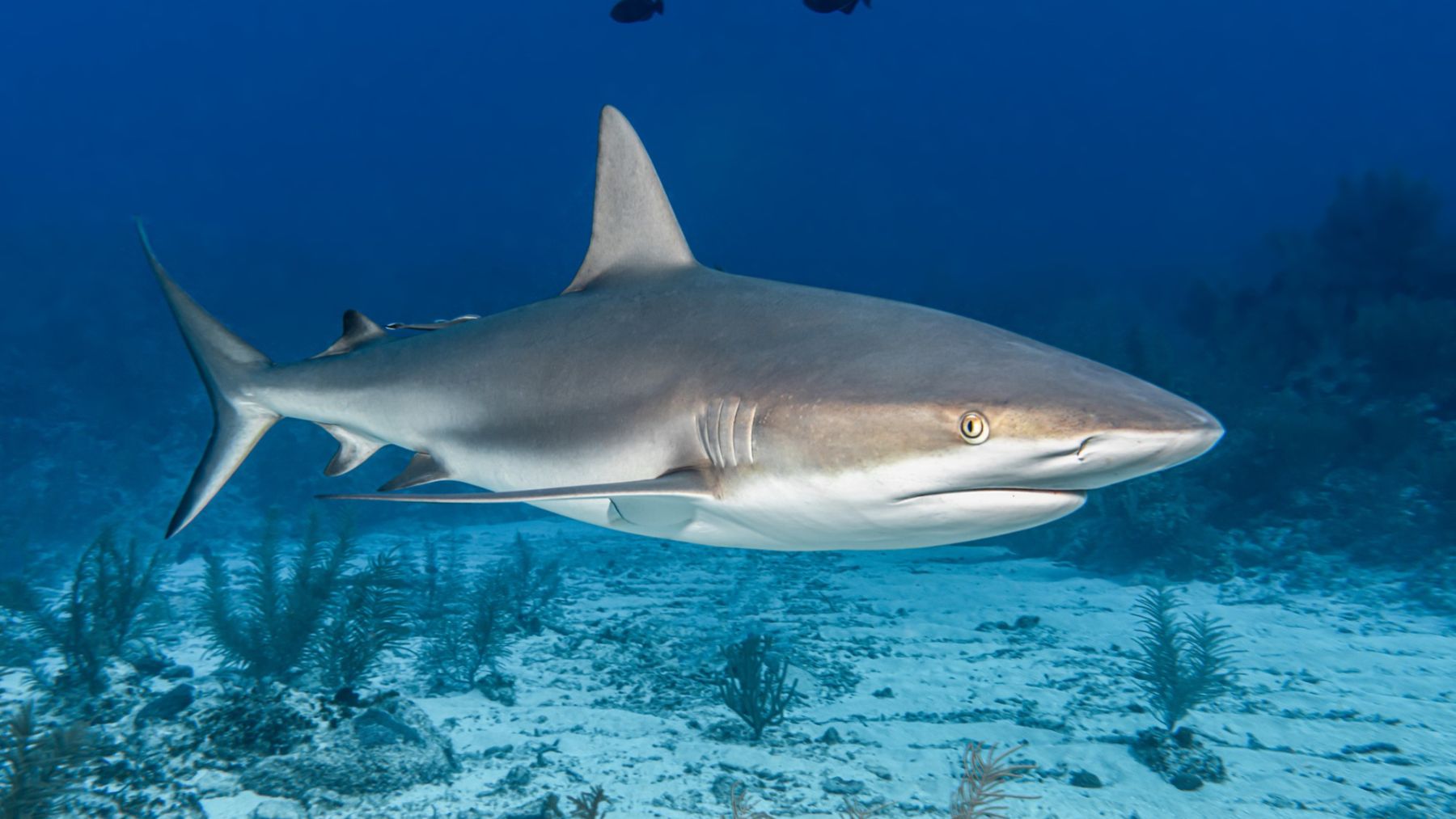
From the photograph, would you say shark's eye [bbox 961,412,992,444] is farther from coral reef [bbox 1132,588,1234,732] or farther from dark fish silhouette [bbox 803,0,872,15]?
dark fish silhouette [bbox 803,0,872,15]

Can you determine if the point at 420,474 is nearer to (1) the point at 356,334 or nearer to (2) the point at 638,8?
(1) the point at 356,334

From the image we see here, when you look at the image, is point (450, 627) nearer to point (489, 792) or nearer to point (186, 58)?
point (489, 792)

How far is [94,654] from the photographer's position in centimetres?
657

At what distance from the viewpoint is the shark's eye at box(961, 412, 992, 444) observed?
1.72 meters

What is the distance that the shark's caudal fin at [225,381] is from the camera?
392 cm

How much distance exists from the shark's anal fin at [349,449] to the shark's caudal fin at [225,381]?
38cm

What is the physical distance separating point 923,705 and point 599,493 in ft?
17.7

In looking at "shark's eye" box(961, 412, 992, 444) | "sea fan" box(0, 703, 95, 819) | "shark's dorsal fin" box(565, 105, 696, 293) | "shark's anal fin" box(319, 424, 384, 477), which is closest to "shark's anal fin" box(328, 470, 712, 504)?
"shark's eye" box(961, 412, 992, 444)

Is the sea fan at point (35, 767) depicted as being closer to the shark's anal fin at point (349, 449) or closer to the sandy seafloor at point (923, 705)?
the sandy seafloor at point (923, 705)

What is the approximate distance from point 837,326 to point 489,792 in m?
3.98

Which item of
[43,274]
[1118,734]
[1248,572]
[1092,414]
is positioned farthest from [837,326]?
[43,274]

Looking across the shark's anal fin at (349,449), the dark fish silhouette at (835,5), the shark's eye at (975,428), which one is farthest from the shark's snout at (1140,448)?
the dark fish silhouette at (835,5)

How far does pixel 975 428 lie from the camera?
5.65ft

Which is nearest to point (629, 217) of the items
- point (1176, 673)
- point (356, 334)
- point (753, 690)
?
point (356, 334)
